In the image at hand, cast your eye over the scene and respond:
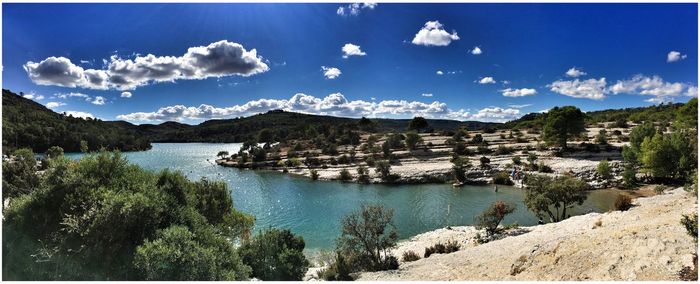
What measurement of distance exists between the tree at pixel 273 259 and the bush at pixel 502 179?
158 ft

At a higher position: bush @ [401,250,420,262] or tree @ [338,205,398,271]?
tree @ [338,205,398,271]

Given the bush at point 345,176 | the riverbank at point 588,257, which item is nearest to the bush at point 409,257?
the riverbank at point 588,257

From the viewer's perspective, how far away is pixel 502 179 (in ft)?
207

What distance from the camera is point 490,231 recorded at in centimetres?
3162

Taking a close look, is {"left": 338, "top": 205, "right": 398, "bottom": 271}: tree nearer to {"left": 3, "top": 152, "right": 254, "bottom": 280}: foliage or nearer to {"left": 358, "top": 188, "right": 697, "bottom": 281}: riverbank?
{"left": 358, "top": 188, "right": 697, "bottom": 281}: riverbank

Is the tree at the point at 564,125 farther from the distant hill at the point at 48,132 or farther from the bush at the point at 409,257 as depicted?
the distant hill at the point at 48,132

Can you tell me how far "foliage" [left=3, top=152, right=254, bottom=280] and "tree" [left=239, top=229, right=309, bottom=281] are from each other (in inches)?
130

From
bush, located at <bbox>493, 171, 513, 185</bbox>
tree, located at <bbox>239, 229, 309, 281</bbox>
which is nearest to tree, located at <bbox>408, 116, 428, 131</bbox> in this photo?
bush, located at <bbox>493, 171, 513, 185</bbox>

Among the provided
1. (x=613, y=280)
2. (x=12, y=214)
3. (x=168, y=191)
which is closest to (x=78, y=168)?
(x=12, y=214)

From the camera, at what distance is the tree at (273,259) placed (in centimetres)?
2166

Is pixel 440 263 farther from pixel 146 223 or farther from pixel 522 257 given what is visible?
pixel 146 223

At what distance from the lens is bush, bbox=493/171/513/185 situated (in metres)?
62.5

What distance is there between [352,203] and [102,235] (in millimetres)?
38015

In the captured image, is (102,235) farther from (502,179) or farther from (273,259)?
(502,179)
